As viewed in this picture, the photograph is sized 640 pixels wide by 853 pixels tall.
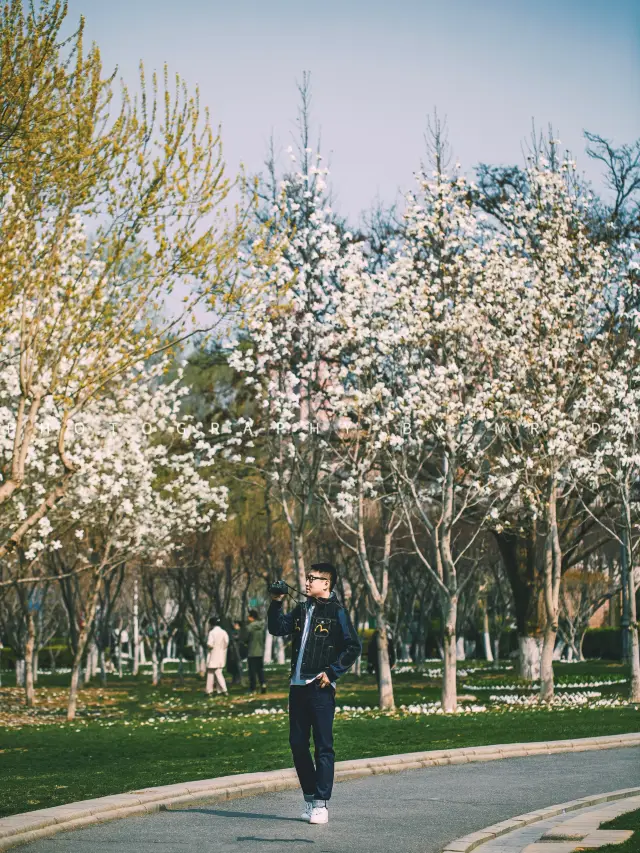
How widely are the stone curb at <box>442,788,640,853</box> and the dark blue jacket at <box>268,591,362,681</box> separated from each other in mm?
1448

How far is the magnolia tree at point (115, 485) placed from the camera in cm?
2370

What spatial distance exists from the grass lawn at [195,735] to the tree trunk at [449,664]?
0.74 metres

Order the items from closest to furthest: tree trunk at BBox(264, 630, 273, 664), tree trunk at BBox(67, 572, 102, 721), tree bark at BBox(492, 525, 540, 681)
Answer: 1. tree trunk at BBox(67, 572, 102, 721)
2. tree bark at BBox(492, 525, 540, 681)
3. tree trunk at BBox(264, 630, 273, 664)

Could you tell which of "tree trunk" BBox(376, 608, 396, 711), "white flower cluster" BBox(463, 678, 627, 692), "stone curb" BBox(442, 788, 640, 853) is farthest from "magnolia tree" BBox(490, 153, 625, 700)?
"stone curb" BBox(442, 788, 640, 853)

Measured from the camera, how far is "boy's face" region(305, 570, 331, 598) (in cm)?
863

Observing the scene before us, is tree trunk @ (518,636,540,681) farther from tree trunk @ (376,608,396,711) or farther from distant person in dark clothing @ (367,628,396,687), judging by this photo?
tree trunk @ (376,608,396,711)

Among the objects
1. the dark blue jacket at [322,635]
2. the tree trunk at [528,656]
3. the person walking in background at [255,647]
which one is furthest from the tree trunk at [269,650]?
the dark blue jacket at [322,635]

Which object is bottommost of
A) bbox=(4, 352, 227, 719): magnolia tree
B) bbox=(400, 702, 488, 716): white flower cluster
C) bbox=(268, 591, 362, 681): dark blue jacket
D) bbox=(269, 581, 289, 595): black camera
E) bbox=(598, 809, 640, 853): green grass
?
bbox=(400, 702, 488, 716): white flower cluster

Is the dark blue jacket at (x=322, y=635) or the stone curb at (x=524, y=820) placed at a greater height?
the dark blue jacket at (x=322, y=635)

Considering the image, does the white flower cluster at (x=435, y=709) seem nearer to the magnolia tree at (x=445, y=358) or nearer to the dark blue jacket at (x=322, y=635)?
the magnolia tree at (x=445, y=358)

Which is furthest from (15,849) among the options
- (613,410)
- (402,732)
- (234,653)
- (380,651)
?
(234,653)

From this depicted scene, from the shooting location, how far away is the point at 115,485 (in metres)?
24.7

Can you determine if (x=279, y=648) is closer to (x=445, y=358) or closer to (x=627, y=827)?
(x=445, y=358)

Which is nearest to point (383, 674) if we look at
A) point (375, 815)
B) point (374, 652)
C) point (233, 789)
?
point (374, 652)
